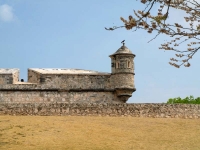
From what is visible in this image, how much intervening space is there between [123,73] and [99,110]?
3737 millimetres

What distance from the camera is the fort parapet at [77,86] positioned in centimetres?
3472

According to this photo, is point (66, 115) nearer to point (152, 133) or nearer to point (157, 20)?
point (152, 133)

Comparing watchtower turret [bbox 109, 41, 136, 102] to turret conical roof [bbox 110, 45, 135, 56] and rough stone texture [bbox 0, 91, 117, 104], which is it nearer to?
turret conical roof [bbox 110, 45, 135, 56]

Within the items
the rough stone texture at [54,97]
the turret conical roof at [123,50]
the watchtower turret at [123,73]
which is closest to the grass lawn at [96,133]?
the watchtower turret at [123,73]

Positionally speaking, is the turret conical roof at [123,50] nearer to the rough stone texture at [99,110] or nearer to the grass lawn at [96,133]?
the rough stone texture at [99,110]

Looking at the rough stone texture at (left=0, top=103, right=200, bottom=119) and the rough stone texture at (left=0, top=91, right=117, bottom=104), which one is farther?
the rough stone texture at (left=0, top=91, right=117, bottom=104)

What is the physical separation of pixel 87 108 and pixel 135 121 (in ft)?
11.4

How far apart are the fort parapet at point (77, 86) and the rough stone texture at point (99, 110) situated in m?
2.24

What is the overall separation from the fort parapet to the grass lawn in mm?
3668

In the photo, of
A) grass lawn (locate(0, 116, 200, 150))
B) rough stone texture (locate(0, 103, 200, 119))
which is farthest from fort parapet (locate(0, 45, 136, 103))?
grass lawn (locate(0, 116, 200, 150))

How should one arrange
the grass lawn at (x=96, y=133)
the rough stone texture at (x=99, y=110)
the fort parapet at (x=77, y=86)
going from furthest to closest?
the fort parapet at (x=77, y=86) < the rough stone texture at (x=99, y=110) < the grass lawn at (x=96, y=133)

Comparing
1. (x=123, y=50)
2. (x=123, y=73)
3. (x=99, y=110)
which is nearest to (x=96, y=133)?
(x=99, y=110)

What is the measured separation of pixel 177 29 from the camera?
8.65m

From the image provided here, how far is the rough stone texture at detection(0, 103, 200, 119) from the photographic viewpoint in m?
32.0
